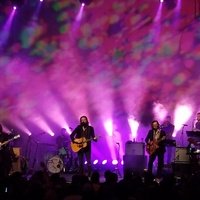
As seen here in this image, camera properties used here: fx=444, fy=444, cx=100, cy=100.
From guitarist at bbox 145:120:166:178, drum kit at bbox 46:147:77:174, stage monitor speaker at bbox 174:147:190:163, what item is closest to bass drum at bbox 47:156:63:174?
drum kit at bbox 46:147:77:174

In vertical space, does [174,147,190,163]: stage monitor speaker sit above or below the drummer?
below

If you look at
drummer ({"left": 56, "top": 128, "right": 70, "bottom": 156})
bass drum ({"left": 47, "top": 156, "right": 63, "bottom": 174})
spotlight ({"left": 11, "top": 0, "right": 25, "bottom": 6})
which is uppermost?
spotlight ({"left": 11, "top": 0, "right": 25, "bottom": 6})

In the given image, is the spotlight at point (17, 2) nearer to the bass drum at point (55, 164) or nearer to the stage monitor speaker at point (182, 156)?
the bass drum at point (55, 164)

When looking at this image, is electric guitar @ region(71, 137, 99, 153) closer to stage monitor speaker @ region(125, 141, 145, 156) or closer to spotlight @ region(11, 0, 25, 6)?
stage monitor speaker @ region(125, 141, 145, 156)

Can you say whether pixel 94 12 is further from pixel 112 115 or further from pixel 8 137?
pixel 8 137

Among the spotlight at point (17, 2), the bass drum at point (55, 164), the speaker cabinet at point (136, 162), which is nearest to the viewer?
the speaker cabinet at point (136, 162)

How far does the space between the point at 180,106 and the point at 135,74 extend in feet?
6.49

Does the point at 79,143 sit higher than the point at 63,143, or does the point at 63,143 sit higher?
the point at 63,143

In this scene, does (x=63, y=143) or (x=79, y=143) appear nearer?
(x=79, y=143)

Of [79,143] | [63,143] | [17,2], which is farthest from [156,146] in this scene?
[17,2]

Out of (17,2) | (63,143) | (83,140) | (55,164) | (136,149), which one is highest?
(17,2)

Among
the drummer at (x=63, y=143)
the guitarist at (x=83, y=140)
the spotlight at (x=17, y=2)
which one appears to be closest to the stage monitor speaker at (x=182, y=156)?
the guitarist at (x=83, y=140)

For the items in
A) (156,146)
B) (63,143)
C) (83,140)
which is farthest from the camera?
(63,143)

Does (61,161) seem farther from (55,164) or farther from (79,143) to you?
(79,143)
